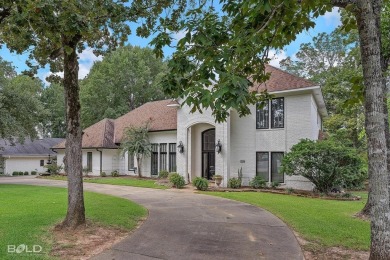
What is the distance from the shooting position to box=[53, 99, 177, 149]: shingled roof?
2333 cm

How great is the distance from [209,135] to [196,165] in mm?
2208

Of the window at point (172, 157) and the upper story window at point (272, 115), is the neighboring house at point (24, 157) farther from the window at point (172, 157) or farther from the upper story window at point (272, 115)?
the upper story window at point (272, 115)

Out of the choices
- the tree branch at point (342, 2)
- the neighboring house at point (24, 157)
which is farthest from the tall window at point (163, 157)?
the neighboring house at point (24, 157)

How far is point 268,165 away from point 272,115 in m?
2.86

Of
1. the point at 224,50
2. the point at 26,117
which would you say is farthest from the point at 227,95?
the point at 26,117

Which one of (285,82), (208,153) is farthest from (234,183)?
(285,82)

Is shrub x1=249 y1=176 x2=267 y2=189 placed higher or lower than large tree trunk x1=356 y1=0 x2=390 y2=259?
lower

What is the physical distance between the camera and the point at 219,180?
57.9 feet

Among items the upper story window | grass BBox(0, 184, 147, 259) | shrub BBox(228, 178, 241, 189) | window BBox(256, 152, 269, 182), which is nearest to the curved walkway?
grass BBox(0, 184, 147, 259)

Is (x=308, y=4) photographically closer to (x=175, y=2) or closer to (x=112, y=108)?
(x=175, y=2)

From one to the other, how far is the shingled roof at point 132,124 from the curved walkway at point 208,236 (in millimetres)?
12540

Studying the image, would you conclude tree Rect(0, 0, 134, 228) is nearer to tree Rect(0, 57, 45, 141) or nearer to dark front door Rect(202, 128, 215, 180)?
dark front door Rect(202, 128, 215, 180)

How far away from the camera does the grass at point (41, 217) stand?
6252mm

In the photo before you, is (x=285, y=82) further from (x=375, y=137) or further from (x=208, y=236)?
(x=375, y=137)
